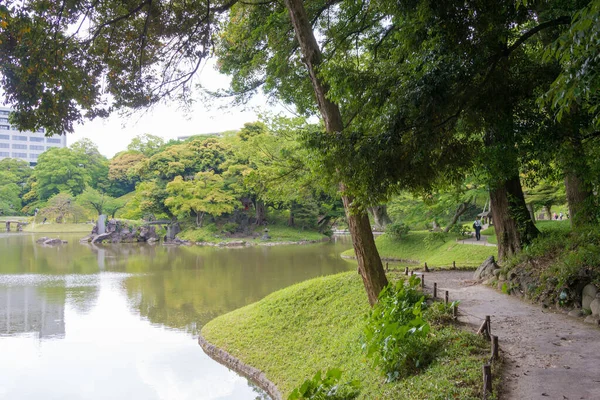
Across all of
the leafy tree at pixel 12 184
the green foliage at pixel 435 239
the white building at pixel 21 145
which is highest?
the white building at pixel 21 145

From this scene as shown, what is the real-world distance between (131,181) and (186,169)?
14.3 metres

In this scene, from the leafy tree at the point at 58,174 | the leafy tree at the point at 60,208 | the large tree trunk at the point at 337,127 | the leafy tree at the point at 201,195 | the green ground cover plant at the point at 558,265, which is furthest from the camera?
the leafy tree at the point at 58,174

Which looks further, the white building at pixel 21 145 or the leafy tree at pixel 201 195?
the white building at pixel 21 145

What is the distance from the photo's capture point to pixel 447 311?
662cm

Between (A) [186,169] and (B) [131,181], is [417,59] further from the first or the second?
(B) [131,181]

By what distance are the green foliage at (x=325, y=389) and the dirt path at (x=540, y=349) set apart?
171 cm

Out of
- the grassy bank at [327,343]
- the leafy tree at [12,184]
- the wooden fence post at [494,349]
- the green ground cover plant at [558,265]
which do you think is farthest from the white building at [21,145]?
the wooden fence post at [494,349]

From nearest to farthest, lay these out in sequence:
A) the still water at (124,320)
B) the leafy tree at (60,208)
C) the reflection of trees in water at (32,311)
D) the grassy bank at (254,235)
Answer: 1. the still water at (124,320)
2. the reflection of trees in water at (32,311)
3. the grassy bank at (254,235)
4. the leafy tree at (60,208)

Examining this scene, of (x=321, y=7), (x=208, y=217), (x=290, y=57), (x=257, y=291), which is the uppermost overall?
(x=321, y=7)

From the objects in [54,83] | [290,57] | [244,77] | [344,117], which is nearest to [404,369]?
[344,117]

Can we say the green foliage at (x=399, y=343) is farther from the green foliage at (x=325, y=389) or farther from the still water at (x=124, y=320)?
the still water at (x=124, y=320)

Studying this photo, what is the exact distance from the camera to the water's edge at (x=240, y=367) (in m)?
7.34

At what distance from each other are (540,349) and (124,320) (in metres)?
10.0

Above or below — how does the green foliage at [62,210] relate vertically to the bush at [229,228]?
above
